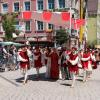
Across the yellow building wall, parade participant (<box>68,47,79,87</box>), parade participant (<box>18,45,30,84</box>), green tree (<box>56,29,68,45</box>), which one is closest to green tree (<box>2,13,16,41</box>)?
green tree (<box>56,29,68,45</box>)

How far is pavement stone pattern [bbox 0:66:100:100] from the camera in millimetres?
14531

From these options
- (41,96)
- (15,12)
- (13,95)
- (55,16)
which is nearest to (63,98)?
(41,96)

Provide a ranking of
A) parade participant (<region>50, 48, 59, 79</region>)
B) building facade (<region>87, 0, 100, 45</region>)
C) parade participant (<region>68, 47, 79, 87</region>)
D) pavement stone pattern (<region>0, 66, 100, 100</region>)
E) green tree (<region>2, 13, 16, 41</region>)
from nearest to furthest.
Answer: pavement stone pattern (<region>0, 66, 100, 100</region>) < parade participant (<region>68, 47, 79, 87</region>) < parade participant (<region>50, 48, 59, 79</region>) < green tree (<region>2, 13, 16, 41</region>) < building facade (<region>87, 0, 100, 45</region>)

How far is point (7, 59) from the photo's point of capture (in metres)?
29.0

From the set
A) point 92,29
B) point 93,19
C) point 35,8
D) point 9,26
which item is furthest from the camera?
point 92,29

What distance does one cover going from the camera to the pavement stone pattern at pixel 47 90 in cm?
1453

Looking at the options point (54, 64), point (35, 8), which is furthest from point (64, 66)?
point (35, 8)

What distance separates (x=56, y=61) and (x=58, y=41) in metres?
43.4

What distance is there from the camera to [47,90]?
1647cm

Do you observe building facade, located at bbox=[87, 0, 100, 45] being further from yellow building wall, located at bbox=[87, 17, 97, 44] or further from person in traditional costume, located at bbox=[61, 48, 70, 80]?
person in traditional costume, located at bbox=[61, 48, 70, 80]

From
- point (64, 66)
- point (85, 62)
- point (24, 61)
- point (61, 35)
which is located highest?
point (24, 61)

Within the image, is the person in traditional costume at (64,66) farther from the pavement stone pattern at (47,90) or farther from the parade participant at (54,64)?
the pavement stone pattern at (47,90)

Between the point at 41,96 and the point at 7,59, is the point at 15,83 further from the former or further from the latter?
the point at 7,59

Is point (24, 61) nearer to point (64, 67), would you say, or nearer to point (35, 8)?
point (64, 67)
